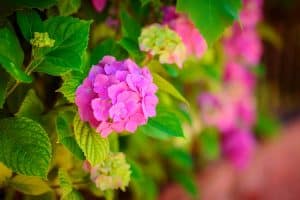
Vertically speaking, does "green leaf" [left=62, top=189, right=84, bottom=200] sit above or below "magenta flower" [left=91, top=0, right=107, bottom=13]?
below

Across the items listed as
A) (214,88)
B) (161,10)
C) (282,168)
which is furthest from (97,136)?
(282,168)

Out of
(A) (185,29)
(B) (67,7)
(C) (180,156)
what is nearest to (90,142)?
(B) (67,7)

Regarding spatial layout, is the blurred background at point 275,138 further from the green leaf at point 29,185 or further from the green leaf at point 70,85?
the green leaf at point 70,85

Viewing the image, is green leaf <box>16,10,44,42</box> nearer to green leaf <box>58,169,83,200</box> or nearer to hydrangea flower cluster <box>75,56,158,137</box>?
hydrangea flower cluster <box>75,56,158,137</box>

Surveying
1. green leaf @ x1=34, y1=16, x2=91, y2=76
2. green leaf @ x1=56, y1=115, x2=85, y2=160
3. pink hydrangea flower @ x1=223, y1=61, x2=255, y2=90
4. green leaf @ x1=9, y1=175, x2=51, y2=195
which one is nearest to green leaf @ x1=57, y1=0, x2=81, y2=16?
green leaf @ x1=34, y1=16, x2=91, y2=76

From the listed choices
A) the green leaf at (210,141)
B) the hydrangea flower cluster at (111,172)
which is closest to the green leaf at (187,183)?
the green leaf at (210,141)

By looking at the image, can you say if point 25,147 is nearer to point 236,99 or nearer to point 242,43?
point 242,43
